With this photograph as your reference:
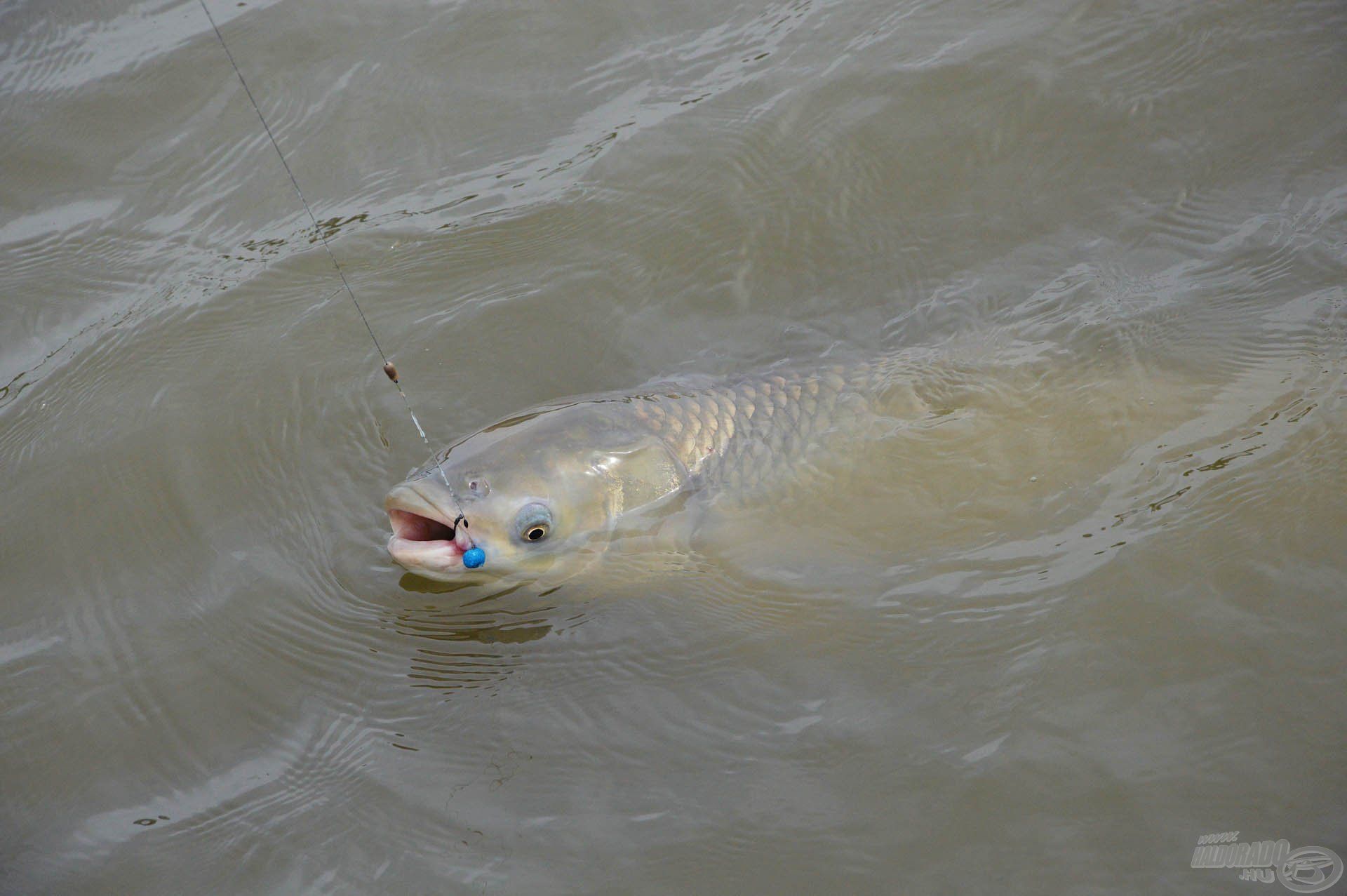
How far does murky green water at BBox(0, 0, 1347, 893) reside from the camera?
10.1 ft

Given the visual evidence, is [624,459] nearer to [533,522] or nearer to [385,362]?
[533,522]

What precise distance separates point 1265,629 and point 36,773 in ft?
12.2

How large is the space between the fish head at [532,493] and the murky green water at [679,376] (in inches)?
6.5

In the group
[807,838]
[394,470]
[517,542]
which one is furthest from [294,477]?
[807,838]

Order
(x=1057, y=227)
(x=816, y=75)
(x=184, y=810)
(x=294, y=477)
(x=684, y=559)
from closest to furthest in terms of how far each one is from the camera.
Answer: (x=184, y=810) < (x=684, y=559) < (x=294, y=477) < (x=1057, y=227) < (x=816, y=75)

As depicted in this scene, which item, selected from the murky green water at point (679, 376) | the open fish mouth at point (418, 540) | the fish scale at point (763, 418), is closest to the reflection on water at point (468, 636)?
the murky green water at point (679, 376)

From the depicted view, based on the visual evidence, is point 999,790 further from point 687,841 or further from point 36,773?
point 36,773

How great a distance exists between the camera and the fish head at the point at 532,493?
358cm

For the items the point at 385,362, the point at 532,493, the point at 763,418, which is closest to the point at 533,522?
the point at 532,493

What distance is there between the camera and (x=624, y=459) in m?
3.84

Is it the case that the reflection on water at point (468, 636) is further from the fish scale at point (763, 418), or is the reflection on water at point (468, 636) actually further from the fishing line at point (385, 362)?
the fish scale at point (763, 418)

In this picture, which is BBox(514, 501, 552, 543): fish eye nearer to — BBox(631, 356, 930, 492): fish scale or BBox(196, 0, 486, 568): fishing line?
BBox(196, 0, 486, 568): fishing line

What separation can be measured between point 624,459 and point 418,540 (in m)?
0.75

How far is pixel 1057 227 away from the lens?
463 centimetres
